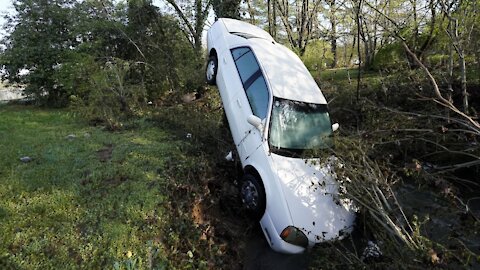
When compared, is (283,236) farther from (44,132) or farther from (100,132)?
(44,132)

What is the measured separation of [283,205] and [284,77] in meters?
2.28

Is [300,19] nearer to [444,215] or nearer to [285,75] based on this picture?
[285,75]

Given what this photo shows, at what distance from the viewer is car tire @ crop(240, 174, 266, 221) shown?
4375mm

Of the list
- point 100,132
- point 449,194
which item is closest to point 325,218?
point 449,194

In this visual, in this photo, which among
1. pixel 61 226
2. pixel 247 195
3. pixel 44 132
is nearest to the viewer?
pixel 61 226

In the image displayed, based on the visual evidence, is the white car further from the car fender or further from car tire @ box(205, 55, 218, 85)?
car tire @ box(205, 55, 218, 85)

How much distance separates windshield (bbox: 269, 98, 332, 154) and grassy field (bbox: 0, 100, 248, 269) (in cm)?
136

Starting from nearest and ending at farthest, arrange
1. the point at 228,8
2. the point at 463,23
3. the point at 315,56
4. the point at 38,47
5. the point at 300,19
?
the point at 463,23
the point at 38,47
the point at 228,8
the point at 315,56
the point at 300,19

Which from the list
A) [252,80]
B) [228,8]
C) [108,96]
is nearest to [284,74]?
[252,80]

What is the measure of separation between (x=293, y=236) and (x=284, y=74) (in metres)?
2.74

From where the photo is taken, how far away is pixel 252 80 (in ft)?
17.9

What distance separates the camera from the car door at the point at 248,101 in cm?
494

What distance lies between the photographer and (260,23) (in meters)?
15.6

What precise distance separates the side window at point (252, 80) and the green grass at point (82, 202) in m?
1.77
